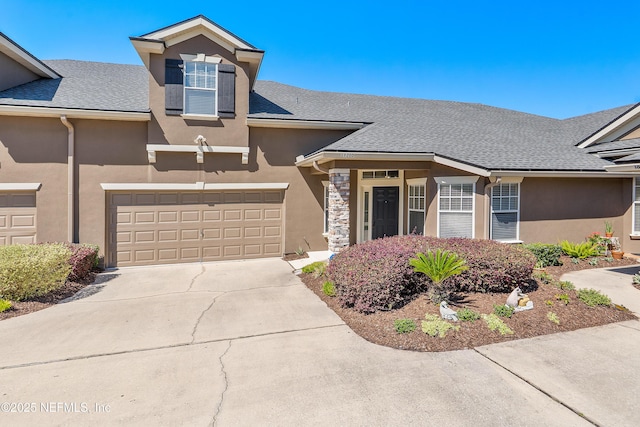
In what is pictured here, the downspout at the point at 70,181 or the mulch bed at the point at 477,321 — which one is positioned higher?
the downspout at the point at 70,181

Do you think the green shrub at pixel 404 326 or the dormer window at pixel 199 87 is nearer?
the green shrub at pixel 404 326

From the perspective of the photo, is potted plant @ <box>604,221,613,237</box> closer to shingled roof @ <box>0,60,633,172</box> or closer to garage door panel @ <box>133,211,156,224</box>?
shingled roof @ <box>0,60,633,172</box>

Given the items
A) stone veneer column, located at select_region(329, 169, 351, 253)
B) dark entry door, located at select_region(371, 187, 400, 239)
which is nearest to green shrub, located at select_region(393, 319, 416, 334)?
stone veneer column, located at select_region(329, 169, 351, 253)

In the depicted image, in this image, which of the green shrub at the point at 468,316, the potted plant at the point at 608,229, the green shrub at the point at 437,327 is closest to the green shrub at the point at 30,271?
the green shrub at the point at 437,327

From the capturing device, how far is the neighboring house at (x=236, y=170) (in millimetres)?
9766

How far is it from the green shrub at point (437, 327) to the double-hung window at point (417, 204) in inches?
212

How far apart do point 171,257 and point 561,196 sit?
12.9m

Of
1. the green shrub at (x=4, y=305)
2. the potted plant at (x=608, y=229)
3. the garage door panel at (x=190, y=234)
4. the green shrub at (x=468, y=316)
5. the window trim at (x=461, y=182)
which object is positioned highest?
the window trim at (x=461, y=182)

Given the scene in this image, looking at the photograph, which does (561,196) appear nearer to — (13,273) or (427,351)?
(427,351)

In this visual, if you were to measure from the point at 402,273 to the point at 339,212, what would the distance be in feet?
13.5

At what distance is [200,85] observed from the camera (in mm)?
10680

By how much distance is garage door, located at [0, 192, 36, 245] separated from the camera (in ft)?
31.7

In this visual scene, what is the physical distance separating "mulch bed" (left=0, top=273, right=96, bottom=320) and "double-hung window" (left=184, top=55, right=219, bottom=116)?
587 centimetres

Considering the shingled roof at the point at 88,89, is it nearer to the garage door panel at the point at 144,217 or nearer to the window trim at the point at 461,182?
the garage door panel at the point at 144,217
